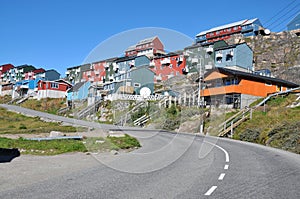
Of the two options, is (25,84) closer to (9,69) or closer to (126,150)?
(9,69)

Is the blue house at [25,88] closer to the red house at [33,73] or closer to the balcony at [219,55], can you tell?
the red house at [33,73]

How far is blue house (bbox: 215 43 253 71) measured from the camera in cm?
7169

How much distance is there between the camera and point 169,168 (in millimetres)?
10414

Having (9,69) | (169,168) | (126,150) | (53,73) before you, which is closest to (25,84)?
(53,73)

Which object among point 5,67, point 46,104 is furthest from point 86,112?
point 5,67

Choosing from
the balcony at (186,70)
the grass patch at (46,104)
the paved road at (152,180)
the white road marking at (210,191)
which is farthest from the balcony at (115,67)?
the white road marking at (210,191)

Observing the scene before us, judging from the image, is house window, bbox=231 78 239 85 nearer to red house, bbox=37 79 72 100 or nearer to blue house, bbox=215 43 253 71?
blue house, bbox=215 43 253 71

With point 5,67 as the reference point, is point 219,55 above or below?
below

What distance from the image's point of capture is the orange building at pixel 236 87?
1731 inches

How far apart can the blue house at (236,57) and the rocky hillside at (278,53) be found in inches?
303

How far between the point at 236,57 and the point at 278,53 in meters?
21.2

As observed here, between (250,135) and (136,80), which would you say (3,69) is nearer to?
(136,80)

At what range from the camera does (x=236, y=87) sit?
44094 mm

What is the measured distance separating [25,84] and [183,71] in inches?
2088
